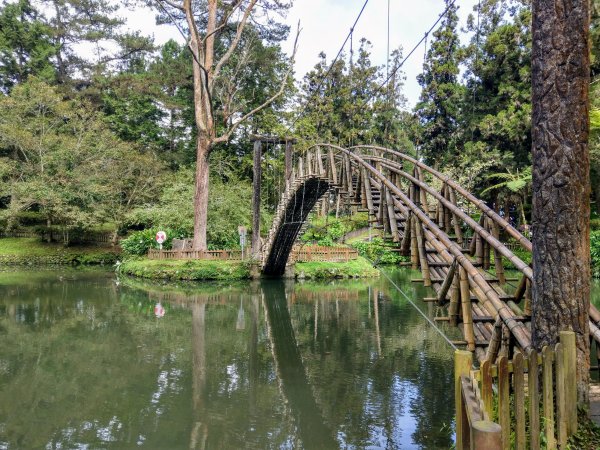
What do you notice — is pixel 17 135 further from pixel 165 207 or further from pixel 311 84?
pixel 311 84

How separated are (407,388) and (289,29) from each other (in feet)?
63.9

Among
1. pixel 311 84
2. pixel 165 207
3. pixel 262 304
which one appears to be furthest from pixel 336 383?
pixel 311 84

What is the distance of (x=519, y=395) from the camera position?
2.52m

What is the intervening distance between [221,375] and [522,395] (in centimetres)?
513

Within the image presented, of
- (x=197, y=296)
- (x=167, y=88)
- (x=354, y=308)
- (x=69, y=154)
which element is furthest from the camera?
(x=167, y=88)

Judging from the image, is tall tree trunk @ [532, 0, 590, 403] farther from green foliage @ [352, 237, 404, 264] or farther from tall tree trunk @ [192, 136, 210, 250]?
green foliage @ [352, 237, 404, 264]

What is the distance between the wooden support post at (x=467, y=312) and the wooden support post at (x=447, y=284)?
0.13m

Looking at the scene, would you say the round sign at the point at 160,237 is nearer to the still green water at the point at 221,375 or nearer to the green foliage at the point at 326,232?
the green foliage at the point at 326,232

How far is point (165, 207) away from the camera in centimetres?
2111

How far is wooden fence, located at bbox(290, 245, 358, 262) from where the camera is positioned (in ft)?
62.3

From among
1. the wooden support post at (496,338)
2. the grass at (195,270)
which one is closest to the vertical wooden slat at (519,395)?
the wooden support post at (496,338)

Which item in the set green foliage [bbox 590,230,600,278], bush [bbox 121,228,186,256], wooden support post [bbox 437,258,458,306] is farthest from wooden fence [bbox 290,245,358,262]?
wooden support post [bbox 437,258,458,306]

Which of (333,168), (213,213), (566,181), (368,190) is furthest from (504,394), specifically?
(213,213)

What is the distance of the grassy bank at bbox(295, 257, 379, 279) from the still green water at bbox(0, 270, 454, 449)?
5030 mm
